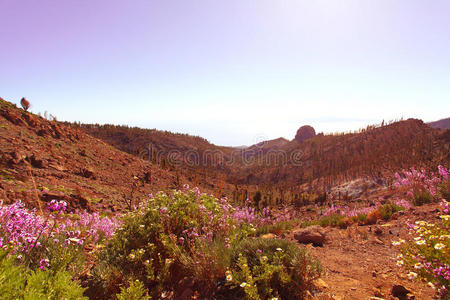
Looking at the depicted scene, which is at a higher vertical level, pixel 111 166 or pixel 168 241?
pixel 111 166

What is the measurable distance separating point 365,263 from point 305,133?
53324mm

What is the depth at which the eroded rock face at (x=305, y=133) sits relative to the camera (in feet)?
176

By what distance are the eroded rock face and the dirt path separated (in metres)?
49.6

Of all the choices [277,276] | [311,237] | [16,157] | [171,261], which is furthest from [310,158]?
[171,261]

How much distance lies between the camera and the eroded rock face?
5379 centimetres

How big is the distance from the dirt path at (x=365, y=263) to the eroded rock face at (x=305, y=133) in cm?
4956

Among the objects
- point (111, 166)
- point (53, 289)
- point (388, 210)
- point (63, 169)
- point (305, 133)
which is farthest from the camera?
point (305, 133)

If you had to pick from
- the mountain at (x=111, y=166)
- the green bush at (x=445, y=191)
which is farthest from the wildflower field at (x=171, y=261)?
the green bush at (x=445, y=191)

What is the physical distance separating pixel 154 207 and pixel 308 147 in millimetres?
36565

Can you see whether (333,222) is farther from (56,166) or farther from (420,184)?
(56,166)

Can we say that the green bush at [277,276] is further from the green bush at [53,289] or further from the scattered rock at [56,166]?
the scattered rock at [56,166]

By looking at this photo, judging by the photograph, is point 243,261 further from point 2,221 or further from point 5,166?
point 5,166

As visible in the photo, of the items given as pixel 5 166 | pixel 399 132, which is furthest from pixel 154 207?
pixel 399 132

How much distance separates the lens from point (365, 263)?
411 centimetres
